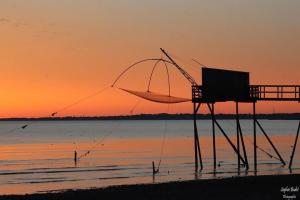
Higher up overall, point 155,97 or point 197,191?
point 155,97

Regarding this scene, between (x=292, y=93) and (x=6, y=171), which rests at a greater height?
(x=292, y=93)

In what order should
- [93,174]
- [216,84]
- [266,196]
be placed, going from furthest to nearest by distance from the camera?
[93,174], [216,84], [266,196]

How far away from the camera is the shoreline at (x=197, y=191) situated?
33031mm

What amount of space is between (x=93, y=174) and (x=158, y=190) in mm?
20648

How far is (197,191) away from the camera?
34969mm

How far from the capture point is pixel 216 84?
159 feet

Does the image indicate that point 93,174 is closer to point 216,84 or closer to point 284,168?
point 216,84

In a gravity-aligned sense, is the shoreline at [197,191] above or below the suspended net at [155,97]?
below

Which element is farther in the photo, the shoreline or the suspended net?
the suspended net

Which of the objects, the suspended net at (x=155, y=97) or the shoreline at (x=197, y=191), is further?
the suspended net at (x=155, y=97)

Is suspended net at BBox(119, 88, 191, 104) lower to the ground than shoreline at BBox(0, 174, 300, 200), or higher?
higher

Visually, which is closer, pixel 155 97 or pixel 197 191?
pixel 197 191

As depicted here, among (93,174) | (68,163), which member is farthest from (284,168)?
(68,163)

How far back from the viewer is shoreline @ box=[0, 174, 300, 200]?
33031mm
